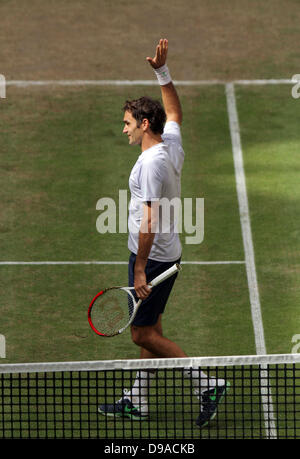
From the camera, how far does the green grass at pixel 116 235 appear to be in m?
10.6

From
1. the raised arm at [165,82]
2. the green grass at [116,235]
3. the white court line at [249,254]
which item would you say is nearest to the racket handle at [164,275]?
the white court line at [249,254]

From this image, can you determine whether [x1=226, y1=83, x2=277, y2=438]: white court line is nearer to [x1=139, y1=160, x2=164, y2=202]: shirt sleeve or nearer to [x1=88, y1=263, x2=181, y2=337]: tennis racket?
[x1=88, y1=263, x2=181, y2=337]: tennis racket

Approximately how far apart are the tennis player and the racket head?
109 millimetres

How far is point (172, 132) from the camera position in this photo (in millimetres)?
9055

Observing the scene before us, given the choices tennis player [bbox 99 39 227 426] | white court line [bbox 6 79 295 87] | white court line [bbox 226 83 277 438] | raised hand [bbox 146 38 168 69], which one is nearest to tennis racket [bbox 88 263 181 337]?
tennis player [bbox 99 39 227 426]

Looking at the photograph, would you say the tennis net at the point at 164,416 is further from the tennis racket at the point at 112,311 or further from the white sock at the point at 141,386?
the tennis racket at the point at 112,311

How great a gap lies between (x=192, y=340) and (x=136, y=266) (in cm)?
204

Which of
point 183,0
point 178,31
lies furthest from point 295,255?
point 183,0

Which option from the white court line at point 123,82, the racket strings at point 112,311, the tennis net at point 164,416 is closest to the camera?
the tennis net at point 164,416

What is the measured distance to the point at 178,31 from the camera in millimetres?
18031

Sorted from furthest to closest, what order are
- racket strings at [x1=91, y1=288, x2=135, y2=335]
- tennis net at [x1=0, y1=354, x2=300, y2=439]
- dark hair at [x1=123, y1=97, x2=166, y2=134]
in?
racket strings at [x1=91, y1=288, x2=135, y2=335] < dark hair at [x1=123, y1=97, x2=166, y2=134] < tennis net at [x1=0, y1=354, x2=300, y2=439]

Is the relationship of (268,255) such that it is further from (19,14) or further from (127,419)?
(19,14)

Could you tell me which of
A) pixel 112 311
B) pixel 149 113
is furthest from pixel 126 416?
pixel 149 113

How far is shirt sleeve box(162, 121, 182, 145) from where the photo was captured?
8.98 meters
